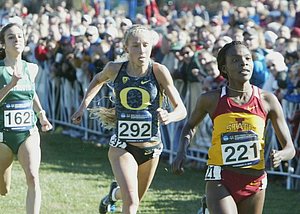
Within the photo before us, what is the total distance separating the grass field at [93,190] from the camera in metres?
10.4

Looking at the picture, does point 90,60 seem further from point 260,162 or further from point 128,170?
point 260,162

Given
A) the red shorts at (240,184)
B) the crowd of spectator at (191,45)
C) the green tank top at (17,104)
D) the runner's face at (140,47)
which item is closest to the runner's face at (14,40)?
the green tank top at (17,104)

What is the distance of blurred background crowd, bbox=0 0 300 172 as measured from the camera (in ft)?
38.7

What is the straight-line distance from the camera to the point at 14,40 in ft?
28.6

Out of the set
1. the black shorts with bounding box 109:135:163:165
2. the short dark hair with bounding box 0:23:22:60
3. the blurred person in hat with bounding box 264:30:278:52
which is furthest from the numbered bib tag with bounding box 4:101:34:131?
the blurred person in hat with bounding box 264:30:278:52

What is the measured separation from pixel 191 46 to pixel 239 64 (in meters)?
6.91

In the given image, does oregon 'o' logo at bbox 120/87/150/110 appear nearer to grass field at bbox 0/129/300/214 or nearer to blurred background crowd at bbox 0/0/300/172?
blurred background crowd at bbox 0/0/300/172

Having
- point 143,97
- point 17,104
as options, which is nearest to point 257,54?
point 143,97

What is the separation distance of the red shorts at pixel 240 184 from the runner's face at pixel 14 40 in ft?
9.10

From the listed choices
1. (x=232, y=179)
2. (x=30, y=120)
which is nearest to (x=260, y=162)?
(x=232, y=179)

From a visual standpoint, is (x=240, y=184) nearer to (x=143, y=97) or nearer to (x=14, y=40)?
(x=143, y=97)

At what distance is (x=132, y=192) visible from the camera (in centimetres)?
790

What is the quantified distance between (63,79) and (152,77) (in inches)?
386

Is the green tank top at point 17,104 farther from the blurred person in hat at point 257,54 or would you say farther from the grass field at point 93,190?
the blurred person in hat at point 257,54
